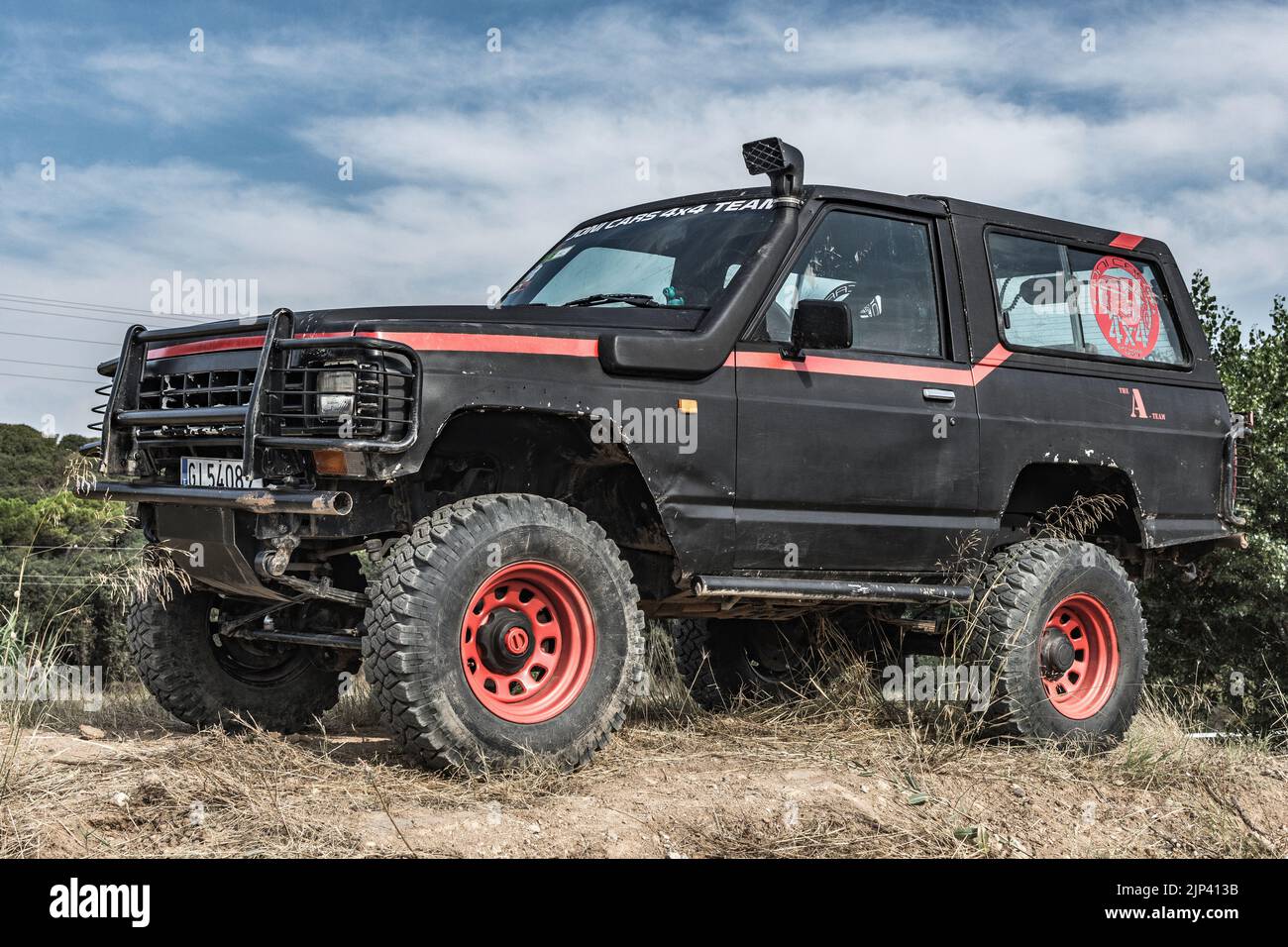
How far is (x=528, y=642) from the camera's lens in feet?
16.3

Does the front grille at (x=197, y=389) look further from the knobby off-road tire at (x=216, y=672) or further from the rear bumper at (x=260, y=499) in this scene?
the knobby off-road tire at (x=216, y=672)

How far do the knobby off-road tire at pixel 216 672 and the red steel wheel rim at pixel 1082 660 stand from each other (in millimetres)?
3538

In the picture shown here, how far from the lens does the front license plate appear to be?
16.4 feet

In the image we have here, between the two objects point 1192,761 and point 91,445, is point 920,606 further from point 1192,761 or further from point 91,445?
point 91,445

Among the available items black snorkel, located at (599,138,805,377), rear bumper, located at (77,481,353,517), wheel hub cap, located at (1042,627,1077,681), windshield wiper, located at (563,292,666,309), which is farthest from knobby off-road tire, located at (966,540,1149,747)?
rear bumper, located at (77,481,353,517)

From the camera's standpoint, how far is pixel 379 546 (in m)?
5.16

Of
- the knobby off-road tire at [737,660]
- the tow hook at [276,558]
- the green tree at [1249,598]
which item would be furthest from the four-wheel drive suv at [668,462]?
the green tree at [1249,598]

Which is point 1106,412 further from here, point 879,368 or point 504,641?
point 504,641

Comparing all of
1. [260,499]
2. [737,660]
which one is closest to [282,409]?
[260,499]

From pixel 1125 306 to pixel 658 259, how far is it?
2791mm

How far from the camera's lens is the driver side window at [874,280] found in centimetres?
588

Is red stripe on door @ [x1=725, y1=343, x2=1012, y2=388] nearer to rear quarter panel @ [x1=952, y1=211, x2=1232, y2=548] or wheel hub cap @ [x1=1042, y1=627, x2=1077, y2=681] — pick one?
rear quarter panel @ [x1=952, y1=211, x2=1232, y2=548]

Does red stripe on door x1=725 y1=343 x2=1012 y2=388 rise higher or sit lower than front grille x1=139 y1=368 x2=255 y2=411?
higher

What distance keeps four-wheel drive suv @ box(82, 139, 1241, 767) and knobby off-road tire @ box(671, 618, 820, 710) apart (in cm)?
110
